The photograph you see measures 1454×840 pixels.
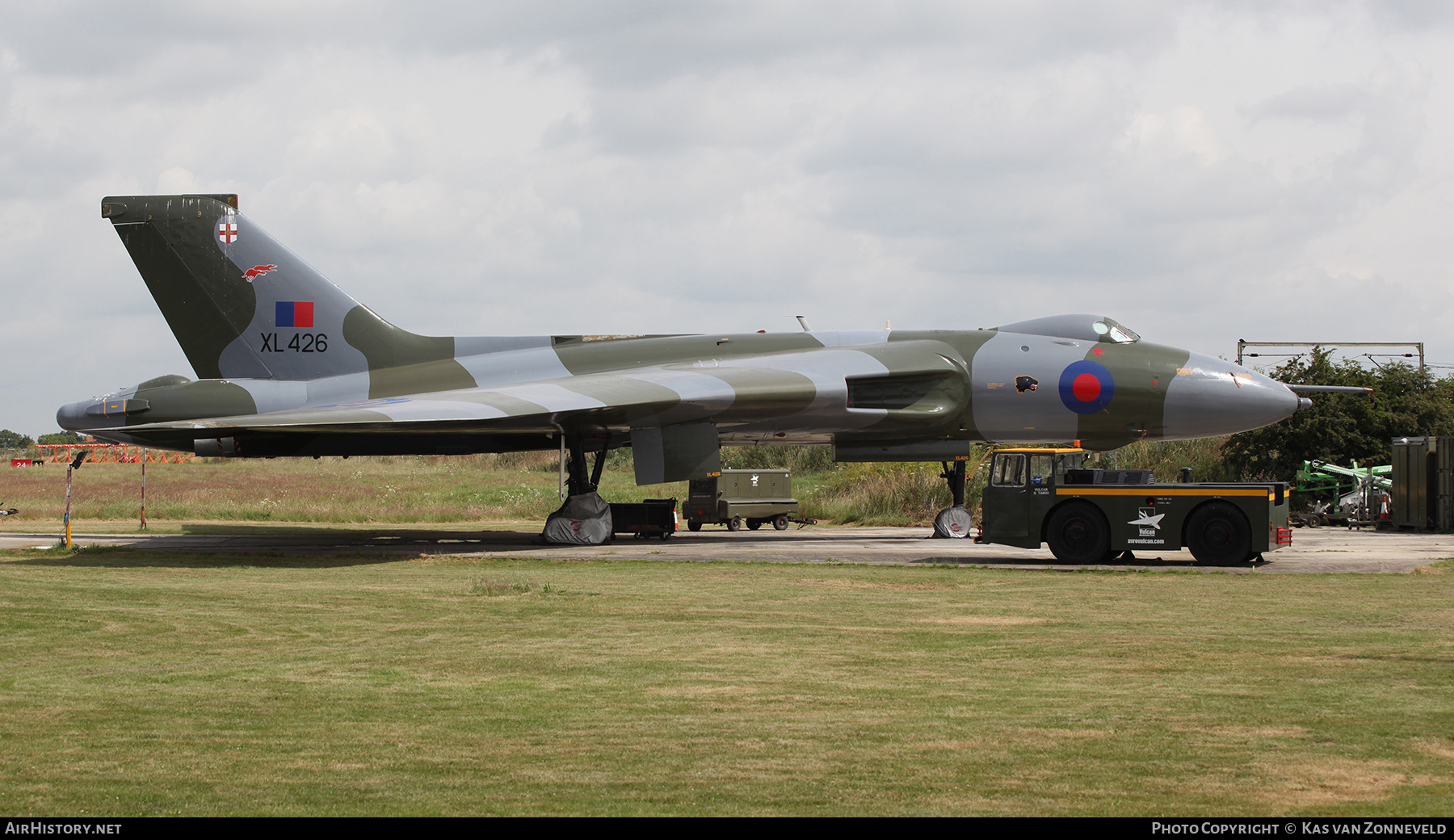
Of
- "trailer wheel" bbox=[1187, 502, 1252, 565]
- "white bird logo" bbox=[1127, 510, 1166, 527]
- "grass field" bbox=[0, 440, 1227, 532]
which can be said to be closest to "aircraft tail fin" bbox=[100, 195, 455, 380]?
"grass field" bbox=[0, 440, 1227, 532]

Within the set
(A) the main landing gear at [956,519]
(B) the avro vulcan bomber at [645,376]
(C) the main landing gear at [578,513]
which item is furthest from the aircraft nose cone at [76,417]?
(A) the main landing gear at [956,519]

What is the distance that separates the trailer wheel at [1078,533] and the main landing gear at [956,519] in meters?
5.62

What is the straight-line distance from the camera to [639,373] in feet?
69.3

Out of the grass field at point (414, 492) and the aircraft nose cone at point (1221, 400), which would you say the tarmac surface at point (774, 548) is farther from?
the grass field at point (414, 492)

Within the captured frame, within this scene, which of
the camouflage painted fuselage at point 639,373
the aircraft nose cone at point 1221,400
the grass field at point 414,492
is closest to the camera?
the camouflage painted fuselage at point 639,373

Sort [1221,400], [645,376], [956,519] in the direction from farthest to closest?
1. [956,519]
2. [1221,400]
3. [645,376]

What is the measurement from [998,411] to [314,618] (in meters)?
14.6

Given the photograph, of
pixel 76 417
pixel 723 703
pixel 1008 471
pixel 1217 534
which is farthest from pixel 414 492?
pixel 723 703

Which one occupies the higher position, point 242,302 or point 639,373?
point 242,302

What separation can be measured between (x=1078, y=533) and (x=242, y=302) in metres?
14.8

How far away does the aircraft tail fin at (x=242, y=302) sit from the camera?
21.2m

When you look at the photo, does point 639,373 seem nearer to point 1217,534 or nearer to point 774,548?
point 774,548

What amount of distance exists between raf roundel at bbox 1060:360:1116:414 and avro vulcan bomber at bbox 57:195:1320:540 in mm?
29

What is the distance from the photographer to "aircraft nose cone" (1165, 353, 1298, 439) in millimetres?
21438
